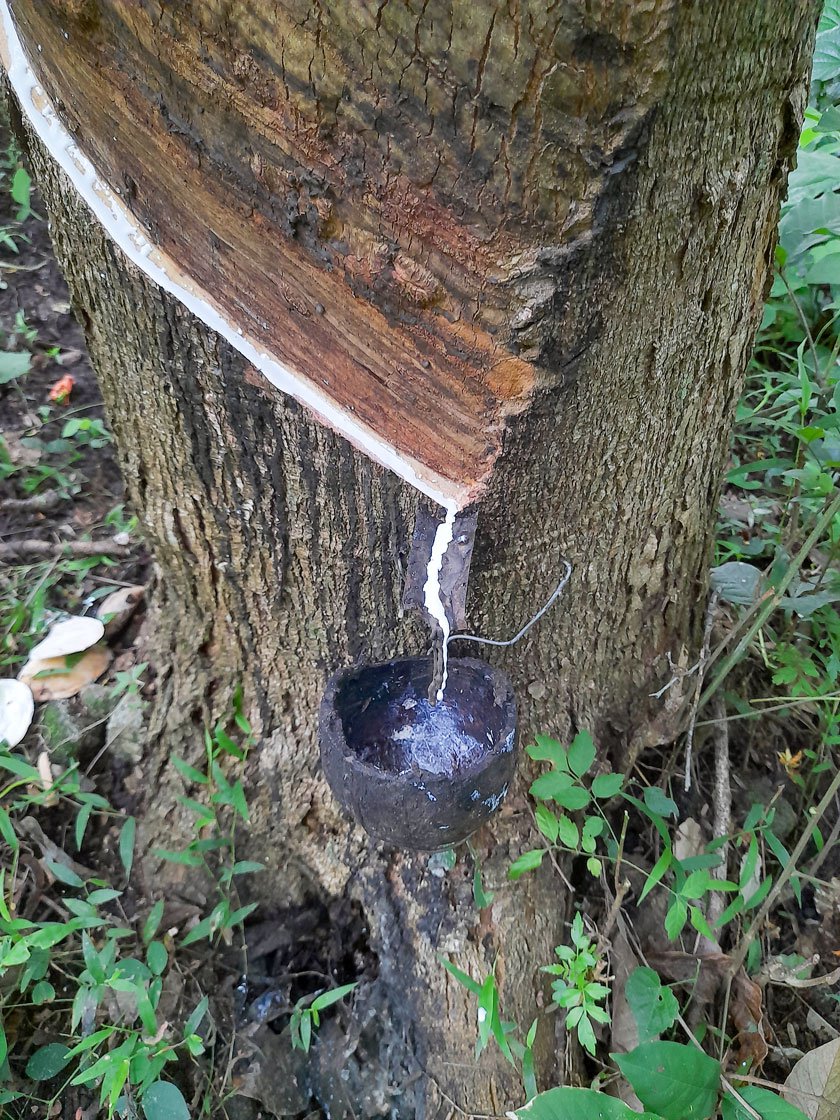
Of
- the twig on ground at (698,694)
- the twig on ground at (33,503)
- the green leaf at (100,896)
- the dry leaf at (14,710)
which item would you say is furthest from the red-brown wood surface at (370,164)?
the twig on ground at (33,503)

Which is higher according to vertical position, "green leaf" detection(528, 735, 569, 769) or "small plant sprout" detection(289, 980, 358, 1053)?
"green leaf" detection(528, 735, 569, 769)

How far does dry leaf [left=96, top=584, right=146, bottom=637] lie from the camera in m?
1.61

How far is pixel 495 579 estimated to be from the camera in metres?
1.00

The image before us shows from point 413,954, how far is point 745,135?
1242mm

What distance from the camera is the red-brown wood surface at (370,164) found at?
2.01 ft

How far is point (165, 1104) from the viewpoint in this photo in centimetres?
110

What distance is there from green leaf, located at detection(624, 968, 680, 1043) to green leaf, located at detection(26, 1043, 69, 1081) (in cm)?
84

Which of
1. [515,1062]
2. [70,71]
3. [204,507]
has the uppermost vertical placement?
[70,71]

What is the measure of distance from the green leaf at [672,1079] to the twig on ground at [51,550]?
4.66 ft

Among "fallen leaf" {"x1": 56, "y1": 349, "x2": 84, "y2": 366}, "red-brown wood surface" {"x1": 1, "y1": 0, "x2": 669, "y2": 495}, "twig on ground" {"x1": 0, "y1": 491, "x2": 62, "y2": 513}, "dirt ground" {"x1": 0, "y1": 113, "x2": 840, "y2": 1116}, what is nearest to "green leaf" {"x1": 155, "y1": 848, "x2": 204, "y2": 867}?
"dirt ground" {"x1": 0, "y1": 113, "x2": 840, "y2": 1116}

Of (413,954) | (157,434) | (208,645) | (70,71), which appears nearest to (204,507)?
(157,434)

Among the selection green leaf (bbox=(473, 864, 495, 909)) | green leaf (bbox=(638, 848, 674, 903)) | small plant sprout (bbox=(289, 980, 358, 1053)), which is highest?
green leaf (bbox=(638, 848, 674, 903))

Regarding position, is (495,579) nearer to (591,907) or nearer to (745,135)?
(745,135)

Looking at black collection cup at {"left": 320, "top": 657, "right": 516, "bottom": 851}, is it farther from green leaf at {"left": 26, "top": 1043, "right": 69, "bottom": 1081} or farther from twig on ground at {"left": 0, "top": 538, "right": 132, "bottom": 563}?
twig on ground at {"left": 0, "top": 538, "right": 132, "bottom": 563}
